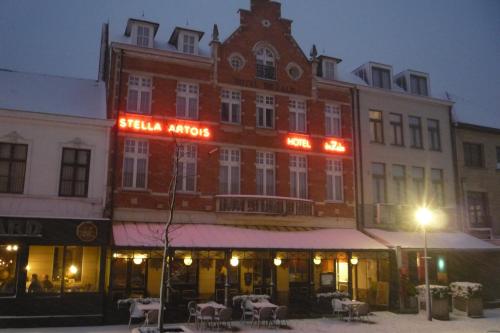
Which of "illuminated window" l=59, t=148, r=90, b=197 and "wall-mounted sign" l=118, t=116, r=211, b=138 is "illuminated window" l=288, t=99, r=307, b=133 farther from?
"illuminated window" l=59, t=148, r=90, b=197

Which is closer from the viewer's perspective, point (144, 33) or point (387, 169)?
point (144, 33)

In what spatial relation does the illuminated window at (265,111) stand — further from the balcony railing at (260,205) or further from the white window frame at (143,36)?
the white window frame at (143,36)

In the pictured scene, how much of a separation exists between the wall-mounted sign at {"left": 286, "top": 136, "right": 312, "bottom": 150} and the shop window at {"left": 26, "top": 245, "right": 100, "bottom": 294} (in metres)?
10.1

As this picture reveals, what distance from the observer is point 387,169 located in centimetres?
2528

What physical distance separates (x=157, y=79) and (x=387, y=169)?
508 inches

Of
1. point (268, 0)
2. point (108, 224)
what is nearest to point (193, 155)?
point (108, 224)

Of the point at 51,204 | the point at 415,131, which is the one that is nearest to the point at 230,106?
the point at 51,204

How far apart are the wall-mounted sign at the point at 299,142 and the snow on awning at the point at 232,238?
4170 mm

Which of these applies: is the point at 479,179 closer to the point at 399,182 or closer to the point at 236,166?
the point at 399,182

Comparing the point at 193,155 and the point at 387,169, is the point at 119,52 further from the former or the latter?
the point at 387,169

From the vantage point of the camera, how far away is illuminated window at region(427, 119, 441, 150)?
89.3 feet

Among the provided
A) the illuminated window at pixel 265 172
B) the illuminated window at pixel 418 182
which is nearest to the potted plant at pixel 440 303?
the illuminated window at pixel 418 182

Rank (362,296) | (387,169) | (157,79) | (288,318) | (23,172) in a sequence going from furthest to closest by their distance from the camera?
1. (387,169)
2. (362,296)
3. (157,79)
4. (288,318)
5. (23,172)

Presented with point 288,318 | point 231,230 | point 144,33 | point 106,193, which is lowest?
point 288,318
